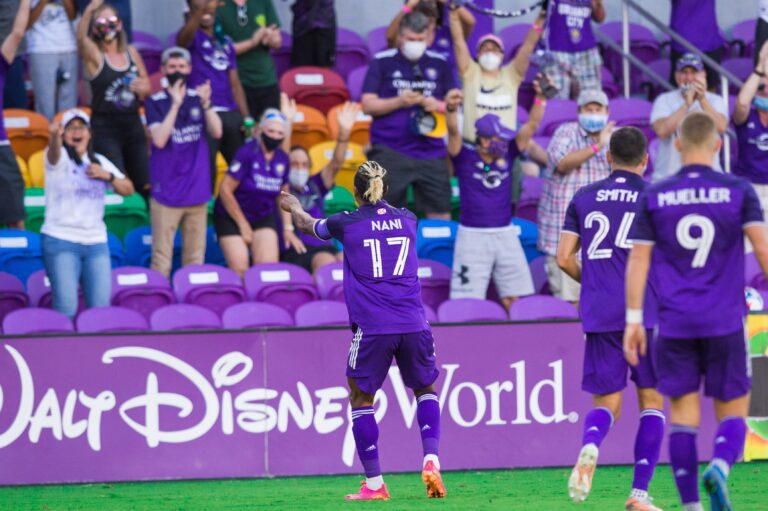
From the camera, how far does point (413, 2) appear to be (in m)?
12.6

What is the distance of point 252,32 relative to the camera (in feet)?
42.5

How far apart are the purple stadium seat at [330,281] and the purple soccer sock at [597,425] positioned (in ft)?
13.1

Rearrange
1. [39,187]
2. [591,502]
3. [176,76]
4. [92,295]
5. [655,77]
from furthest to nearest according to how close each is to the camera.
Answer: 1. [655,77]
2. [39,187]
3. [176,76]
4. [92,295]
5. [591,502]

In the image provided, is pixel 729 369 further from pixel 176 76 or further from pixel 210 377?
pixel 176 76

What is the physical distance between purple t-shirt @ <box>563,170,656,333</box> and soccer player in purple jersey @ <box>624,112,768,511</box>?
2.61 feet

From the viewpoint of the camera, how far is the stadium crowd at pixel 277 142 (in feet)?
35.6

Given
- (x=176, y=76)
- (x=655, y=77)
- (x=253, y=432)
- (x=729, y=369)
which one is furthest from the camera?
(x=655, y=77)

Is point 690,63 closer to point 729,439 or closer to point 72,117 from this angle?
point 72,117

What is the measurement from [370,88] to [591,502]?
16.3 feet

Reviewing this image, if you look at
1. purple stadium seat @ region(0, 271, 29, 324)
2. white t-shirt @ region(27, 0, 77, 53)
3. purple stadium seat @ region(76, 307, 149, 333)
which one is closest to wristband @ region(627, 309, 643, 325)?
purple stadium seat @ region(76, 307, 149, 333)

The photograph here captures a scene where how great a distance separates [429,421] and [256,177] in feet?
13.0

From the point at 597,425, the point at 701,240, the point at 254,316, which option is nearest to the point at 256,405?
the point at 254,316

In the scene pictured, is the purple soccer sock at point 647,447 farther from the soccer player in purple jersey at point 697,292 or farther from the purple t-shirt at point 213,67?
the purple t-shirt at point 213,67

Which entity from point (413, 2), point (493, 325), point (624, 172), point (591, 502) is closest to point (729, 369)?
point (624, 172)
